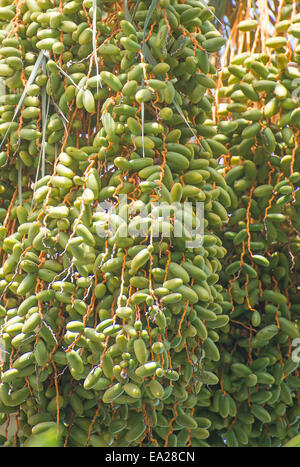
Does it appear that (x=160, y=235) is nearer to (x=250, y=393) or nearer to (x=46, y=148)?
(x=46, y=148)

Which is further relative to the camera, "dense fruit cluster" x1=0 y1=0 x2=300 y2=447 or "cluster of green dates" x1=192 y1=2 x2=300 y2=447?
A: "cluster of green dates" x1=192 y1=2 x2=300 y2=447

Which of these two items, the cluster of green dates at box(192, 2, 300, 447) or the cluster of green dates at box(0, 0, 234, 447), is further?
the cluster of green dates at box(192, 2, 300, 447)

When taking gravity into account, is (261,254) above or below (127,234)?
below

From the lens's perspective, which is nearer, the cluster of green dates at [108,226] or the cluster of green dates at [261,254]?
the cluster of green dates at [108,226]

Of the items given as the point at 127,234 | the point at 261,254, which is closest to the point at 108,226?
the point at 127,234

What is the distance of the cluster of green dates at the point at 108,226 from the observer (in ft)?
2.86

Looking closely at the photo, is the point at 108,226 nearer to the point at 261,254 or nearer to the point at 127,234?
the point at 127,234

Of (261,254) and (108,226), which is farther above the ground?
(108,226)

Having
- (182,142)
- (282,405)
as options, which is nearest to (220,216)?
(182,142)

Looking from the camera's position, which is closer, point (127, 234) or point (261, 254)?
point (127, 234)

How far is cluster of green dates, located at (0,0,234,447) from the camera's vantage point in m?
0.87

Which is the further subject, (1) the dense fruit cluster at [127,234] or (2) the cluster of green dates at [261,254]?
(2) the cluster of green dates at [261,254]

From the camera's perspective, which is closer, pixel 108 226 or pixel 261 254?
pixel 108 226

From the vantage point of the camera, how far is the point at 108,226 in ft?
2.89
